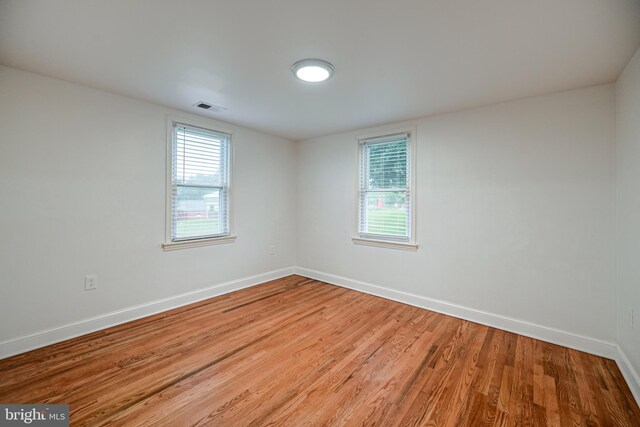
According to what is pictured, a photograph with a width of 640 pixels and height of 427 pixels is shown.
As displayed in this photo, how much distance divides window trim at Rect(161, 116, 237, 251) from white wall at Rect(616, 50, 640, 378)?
12.8 ft

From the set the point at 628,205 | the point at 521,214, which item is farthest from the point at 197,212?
the point at 628,205

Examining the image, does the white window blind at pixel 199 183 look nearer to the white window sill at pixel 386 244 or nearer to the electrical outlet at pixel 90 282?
the electrical outlet at pixel 90 282

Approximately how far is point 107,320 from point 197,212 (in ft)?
4.69

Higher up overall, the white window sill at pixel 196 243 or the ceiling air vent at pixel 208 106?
the ceiling air vent at pixel 208 106

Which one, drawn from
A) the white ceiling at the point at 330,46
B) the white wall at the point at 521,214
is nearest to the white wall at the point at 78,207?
the white ceiling at the point at 330,46

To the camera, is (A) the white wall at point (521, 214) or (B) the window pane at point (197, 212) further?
(B) the window pane at point (197, 212)

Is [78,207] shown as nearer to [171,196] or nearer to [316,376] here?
[171,196]

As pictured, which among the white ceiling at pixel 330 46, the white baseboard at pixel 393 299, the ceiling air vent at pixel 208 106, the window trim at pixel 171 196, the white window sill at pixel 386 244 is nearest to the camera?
the white ceiling at pixel 330 46

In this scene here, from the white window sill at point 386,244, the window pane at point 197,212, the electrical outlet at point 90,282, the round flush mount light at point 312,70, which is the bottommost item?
the electrical outlet at point 90,282

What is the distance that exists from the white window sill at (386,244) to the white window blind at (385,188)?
0.06 metres

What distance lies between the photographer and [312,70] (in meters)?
2.19

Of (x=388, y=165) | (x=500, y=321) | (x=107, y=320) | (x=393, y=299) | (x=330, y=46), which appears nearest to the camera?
(x=330, y=46)

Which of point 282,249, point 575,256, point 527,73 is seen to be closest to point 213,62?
point 527,73

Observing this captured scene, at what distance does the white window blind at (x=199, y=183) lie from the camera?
10.8 feet
